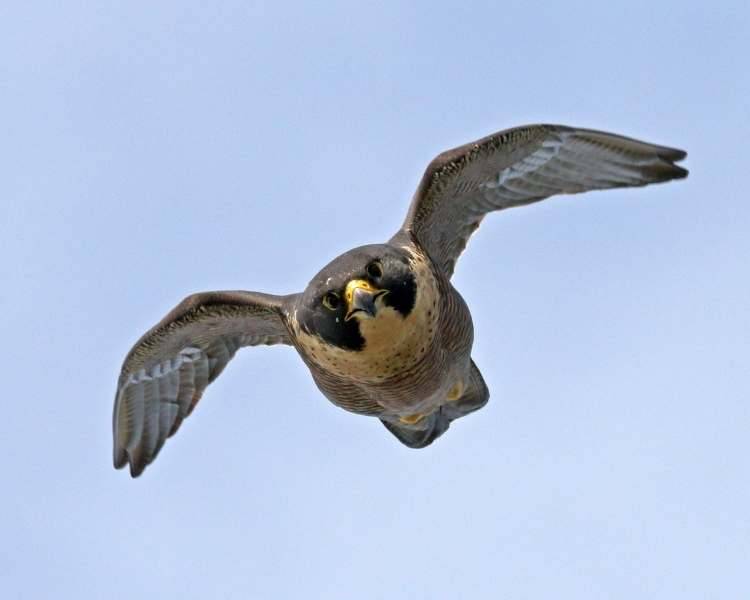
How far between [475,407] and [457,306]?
8.01ft

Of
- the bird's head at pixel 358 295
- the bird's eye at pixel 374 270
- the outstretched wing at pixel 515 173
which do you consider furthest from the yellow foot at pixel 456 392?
the bird's eye at pixel 374 270

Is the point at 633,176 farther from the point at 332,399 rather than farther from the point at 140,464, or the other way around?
the point at 140,464

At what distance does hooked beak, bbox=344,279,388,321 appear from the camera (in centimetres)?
1820

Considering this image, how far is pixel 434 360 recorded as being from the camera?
1973 centimetres

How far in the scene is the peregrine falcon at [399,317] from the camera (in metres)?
18.7

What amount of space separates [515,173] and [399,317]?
12.4ft

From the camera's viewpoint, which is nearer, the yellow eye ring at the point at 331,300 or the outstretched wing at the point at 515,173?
the yellow eye ring at the point at 331,300

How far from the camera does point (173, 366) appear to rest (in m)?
22.8

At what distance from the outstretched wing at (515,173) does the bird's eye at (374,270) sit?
2345mm

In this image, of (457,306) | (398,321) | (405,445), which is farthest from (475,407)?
(398,321)

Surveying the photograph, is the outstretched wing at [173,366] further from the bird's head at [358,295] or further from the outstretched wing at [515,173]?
the bird's head at [358,295]

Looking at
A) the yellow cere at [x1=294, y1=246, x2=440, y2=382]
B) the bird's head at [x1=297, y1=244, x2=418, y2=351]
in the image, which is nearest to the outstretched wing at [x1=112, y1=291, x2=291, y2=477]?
the yellow cere at [x1=294, y1=246, x2=440, y2=382]

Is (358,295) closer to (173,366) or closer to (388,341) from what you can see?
(388,341)

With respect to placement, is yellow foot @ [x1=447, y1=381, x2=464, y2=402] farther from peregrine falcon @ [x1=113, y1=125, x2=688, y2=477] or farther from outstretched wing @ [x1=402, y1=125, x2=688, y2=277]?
outstretched wing @ [x1=402, y1=125, x2=688, y2=277]
